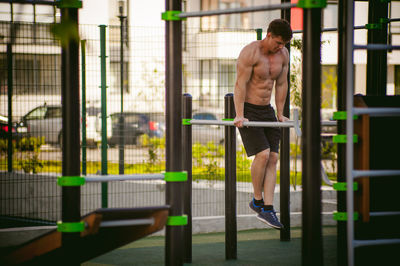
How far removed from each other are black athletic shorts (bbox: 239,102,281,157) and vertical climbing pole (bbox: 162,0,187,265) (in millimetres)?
1479

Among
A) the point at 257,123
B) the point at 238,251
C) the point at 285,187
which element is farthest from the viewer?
the point at 285,187

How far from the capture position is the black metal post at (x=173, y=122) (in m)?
2.90

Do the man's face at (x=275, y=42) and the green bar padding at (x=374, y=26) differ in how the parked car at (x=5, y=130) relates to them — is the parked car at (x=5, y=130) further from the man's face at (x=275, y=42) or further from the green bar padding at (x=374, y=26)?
the green bar padding at (x=374, y=26)

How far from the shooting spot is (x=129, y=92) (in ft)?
21.0

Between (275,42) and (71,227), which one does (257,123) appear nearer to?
(275,42)

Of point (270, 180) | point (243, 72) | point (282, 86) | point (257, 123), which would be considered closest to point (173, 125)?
point (257, 123)

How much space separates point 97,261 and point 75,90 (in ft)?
6.13

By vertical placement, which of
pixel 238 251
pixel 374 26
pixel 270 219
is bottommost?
pixel 238 251

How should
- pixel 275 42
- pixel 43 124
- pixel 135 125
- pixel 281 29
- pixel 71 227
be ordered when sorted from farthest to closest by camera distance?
pixel 135 125
pixel 43 124
pixel 275 42
pixel 281 29
pixel 71 227

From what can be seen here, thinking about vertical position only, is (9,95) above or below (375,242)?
above

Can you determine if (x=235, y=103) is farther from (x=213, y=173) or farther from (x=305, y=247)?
(x=213, y=173)

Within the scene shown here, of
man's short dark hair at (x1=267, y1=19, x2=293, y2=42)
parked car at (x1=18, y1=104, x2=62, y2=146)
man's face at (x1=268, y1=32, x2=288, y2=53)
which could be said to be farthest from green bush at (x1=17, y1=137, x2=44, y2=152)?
man's short dark hair at (x1=267, y1=19, x2=293, y2=42)

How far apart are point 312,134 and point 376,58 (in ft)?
6.94

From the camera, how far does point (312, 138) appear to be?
2660 mm
